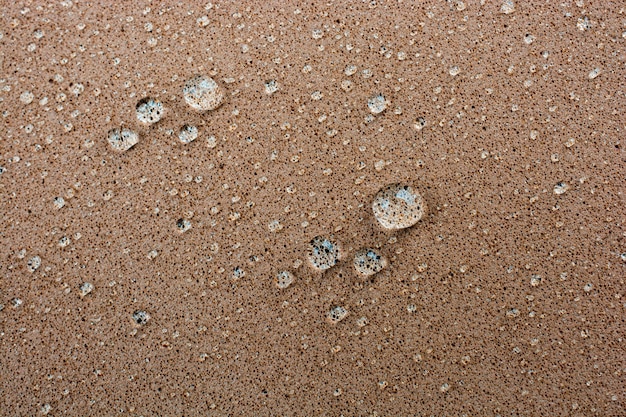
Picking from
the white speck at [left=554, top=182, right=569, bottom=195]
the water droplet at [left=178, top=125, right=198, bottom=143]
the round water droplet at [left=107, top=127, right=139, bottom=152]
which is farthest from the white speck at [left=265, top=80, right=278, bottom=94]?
the white speck at [left=554, top=182, right=569, bottom=195]

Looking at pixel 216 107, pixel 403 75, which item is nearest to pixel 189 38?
pixel 216 107

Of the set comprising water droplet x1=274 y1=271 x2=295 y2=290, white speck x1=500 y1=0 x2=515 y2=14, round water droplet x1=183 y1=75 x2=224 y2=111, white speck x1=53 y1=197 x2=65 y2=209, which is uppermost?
round water droplet x1=183 y1=75 x2=224 y2=111

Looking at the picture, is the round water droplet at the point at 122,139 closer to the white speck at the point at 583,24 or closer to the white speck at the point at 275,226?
the white speck at the point at 275,226

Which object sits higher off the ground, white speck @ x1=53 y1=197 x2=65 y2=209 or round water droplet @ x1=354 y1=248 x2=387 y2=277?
white speck @ x1=53 y1=197 x2=65 y2=209

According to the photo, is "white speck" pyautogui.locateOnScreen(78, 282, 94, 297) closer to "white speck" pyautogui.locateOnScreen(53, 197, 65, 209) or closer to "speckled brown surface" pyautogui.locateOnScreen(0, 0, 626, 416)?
"speckled brown surface" pyautogui.locateOnScreen(0, 0, 626, 416)

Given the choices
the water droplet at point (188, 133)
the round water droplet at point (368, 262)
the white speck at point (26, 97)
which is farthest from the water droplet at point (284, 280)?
the white speck at point (26, 97)

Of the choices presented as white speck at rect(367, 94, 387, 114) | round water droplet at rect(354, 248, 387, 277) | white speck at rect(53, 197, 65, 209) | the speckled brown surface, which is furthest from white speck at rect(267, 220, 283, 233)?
white speck at rect(53, 197, 65, 209)
